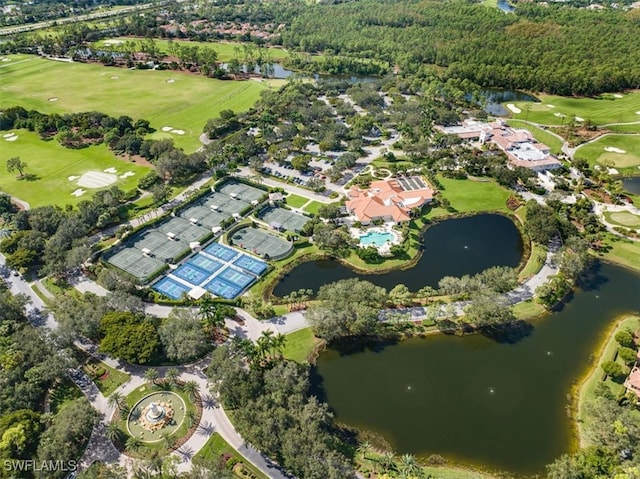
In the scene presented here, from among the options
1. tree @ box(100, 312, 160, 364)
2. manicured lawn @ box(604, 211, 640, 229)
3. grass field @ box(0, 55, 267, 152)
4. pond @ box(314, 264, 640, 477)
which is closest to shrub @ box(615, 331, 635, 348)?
pond @ box(314, 264, 640, 477)

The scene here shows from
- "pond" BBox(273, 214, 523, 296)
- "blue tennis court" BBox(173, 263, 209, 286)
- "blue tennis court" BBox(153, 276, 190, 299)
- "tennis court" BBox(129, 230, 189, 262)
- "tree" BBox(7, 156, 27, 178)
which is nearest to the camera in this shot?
"blue tennis court" BBox(153, 276, 190, 299)

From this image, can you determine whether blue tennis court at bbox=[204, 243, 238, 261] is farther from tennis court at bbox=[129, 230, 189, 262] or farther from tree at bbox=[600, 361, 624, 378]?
tree at bbox=[600, 361, 624, 378]

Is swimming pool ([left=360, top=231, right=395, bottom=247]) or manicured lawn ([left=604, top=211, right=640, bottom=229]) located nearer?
swimming pool ([left=360, top=231, right=395, bottom=247])

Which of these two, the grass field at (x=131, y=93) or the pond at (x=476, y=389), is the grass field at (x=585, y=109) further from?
the grass field at (x=131, y=93)

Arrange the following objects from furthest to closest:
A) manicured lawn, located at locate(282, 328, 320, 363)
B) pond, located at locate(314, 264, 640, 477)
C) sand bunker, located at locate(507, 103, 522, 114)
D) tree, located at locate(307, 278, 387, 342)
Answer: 1. sand bunker, located at locate(507, 103, 522, 114)
2. tree, located at locate(307, 278, 387, 342)
3. manicured lawn, located at locate(282, 328, 320, 363)
4. pond, located at locate(314, 264, 640, 477)

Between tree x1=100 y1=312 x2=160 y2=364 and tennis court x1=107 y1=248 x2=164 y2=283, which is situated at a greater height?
tree x1=100 y1=312 x2=160 y2=364

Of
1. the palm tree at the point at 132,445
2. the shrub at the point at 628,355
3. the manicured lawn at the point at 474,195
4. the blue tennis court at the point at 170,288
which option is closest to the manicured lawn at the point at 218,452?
the palm tree at the point at 132,445
